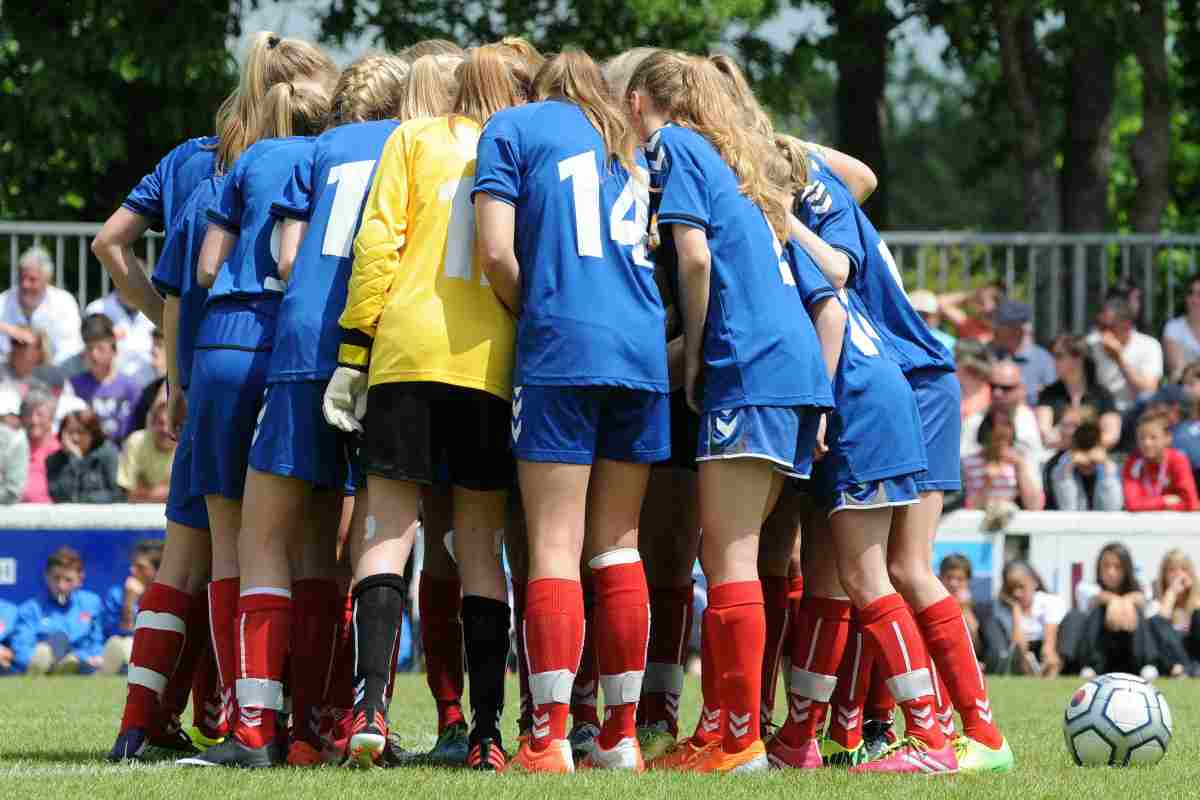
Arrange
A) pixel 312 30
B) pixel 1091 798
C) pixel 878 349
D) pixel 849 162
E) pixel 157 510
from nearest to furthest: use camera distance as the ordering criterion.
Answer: pixel 1091 798, pixel 878 349, pixel 849 162, pixel 157 510, pixel 312 30

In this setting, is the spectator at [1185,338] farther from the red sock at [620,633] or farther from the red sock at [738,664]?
the red sock at [620,633]

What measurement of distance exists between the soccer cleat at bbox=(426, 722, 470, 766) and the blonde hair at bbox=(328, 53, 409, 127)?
2.02 m

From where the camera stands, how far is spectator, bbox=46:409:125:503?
1277cm

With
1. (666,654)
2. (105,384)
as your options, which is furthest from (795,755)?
(105,384)

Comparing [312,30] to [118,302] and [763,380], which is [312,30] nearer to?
[118,302]

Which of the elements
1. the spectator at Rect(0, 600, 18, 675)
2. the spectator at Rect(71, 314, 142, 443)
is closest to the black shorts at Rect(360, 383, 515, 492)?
the spectator at Rect(0, 600, 18, 675)

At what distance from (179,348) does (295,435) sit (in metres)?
0.91

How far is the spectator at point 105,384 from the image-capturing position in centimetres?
1378

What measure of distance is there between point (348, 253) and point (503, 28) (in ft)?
46.7

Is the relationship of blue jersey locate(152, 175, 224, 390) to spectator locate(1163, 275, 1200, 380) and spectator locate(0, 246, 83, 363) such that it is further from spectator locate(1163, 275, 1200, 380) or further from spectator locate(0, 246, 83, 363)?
spectator locate(1163, 275, 1200, 380)

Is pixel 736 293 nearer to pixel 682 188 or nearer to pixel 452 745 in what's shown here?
pixel 682 188

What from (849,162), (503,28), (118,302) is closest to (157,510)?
(118,302)

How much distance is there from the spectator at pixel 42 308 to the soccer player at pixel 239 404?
8.25m

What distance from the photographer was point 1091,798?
5508mm
